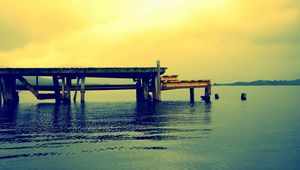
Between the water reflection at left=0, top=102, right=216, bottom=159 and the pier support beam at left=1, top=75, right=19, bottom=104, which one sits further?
the pier support beam at left=1, top=75, right=19, bottom=104

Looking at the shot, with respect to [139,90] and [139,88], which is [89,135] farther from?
[139,90]

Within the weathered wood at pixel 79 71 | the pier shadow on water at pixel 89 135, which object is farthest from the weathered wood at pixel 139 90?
the pier shadow on water at pixel 89 135

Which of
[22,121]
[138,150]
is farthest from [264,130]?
[22,121]

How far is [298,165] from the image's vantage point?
1292 centimetres

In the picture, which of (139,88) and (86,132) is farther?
(139,88)

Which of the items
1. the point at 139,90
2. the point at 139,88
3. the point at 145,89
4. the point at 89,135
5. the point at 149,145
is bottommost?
the point at 149,145

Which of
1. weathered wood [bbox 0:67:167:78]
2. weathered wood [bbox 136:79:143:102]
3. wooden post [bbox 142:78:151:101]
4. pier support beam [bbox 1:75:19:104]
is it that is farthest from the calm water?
weathered wood [bbox 136:79:143:102]

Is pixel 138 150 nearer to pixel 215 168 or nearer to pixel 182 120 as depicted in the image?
pixel 215 168

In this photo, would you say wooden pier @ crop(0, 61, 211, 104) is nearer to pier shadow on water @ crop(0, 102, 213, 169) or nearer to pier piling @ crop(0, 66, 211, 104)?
pier piling @ crop(0, 66, 211, 104)

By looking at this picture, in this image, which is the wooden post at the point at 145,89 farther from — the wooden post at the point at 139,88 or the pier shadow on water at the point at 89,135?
the pier shadow on water at the point at 89,135

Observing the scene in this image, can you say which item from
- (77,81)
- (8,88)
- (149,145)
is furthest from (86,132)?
(8,88)

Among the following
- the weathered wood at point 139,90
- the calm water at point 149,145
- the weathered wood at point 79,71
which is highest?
the weathered wood at point 79,71

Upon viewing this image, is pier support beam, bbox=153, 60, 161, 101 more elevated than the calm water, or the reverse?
pier support beam, bbox=153, 60, 161, 101

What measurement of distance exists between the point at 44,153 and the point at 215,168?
812 cm
